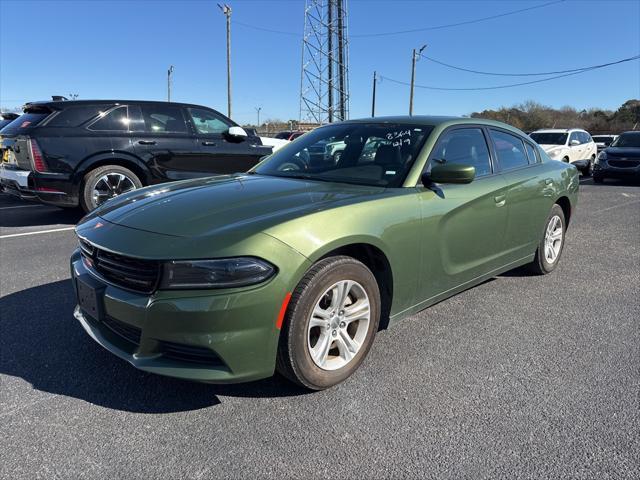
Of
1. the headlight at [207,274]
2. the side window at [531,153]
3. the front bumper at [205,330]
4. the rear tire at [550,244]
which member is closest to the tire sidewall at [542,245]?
the rear tire at [550,244]

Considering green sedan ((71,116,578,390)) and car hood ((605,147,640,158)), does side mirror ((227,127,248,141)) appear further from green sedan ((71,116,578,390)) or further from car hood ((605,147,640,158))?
car hood ((605,147,640,158))

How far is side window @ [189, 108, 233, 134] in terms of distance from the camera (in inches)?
317

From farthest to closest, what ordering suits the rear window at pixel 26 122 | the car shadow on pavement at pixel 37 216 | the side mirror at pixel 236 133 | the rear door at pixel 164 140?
the side mirror at pixel 236 133
the rear door at pixel 164 140
the car shadow on pavement at pixel 37 216
the rear window at pixel 26 122

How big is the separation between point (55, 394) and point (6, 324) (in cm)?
120

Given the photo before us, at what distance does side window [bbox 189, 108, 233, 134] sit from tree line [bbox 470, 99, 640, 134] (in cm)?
4599

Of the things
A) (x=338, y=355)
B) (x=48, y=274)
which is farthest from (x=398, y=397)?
(x=48, y=274)

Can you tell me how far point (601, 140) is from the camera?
34.8 m

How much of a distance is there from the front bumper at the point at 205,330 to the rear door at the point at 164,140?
553 centimetres

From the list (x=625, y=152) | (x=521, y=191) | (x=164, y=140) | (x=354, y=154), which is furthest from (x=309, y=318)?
(x=625, y=152)

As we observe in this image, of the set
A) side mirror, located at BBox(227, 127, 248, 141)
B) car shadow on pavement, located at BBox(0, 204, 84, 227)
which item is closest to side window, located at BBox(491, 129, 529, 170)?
side mirror, located at BBox(227, 127, 248, 141)

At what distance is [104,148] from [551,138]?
14781 mm

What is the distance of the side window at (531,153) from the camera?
178 inches

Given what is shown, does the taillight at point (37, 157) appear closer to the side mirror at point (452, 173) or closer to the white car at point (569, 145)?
the side mirror at point (452, 173)

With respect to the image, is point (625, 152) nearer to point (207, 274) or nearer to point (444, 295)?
point (444, 295)
